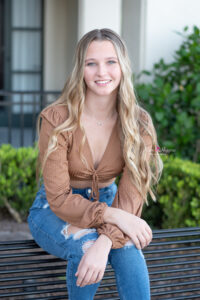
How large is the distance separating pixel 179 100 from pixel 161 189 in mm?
1269

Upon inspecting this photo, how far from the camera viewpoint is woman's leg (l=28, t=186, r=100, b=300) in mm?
2123

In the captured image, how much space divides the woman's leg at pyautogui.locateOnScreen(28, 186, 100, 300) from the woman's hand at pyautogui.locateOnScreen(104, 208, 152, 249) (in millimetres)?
112

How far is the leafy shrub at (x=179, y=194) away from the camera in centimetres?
400

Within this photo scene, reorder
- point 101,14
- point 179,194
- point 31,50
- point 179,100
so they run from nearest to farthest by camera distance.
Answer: point 179,194, point 179,100, point 101,14, point 31,50

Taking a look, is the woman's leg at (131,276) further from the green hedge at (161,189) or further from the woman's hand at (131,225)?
the green hedge at (161,189)

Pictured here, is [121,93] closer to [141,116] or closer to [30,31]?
[141,116]

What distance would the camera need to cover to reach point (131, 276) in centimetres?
210

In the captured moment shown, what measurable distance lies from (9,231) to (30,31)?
4.81 meters

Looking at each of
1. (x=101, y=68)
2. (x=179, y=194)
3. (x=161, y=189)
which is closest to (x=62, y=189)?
(x=101, y=68)

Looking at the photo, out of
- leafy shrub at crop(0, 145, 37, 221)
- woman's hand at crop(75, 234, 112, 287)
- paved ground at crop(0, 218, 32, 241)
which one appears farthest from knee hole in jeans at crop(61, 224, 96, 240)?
leafy shrub at crop(0, 145, 37, 221)

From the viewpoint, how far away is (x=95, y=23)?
5.59m

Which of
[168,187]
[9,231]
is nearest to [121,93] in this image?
[168,187]

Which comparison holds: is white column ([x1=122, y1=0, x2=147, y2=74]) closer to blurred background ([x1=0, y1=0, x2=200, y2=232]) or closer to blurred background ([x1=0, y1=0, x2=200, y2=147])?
blurred background ([x1=0, y1=0, x2=200, y2=232])

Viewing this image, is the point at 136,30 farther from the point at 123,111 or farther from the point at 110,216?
the point at 110,216
